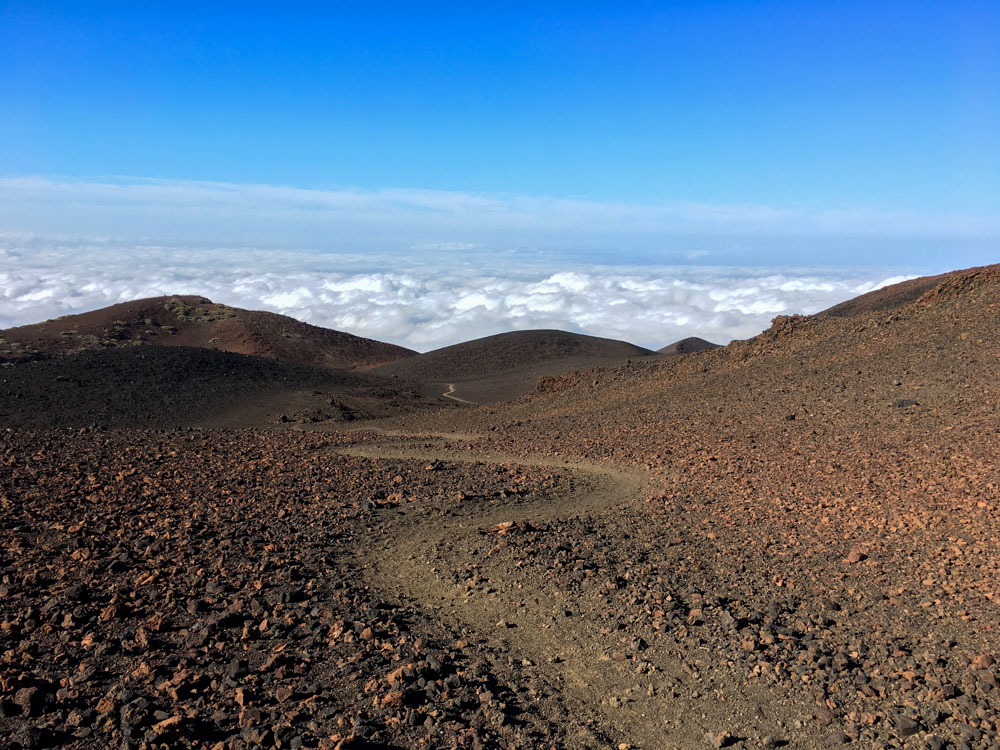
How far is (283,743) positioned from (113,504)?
18.9 ft

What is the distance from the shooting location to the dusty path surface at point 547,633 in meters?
4.82

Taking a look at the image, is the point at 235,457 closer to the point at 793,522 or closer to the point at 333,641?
the point at 333,641

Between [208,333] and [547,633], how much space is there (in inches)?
1887

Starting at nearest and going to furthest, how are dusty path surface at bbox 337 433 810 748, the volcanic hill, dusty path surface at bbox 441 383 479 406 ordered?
dusty path surface at bbox 337 433 810 748
dusty path surface at bbox 441 383 479 406
the volcanic hill

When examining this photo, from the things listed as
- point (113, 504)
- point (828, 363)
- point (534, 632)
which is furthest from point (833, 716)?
point (828, 363)

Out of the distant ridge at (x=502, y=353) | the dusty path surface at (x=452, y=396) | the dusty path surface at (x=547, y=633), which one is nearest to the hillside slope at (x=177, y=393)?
the dusty path surface at (x=452, y=396)

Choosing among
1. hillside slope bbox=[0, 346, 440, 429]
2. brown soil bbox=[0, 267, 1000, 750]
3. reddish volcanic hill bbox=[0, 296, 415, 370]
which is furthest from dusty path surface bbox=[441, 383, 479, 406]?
brown soil bbox=[0, 267, 1000, 750]

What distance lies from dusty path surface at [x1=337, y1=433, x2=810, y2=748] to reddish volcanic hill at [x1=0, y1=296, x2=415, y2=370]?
114 ft

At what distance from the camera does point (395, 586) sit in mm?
6910

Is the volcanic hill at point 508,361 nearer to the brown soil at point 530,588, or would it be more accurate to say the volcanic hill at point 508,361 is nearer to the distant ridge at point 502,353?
the distant ridge at point 502,353

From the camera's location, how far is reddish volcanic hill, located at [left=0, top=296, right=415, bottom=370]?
42656 mm

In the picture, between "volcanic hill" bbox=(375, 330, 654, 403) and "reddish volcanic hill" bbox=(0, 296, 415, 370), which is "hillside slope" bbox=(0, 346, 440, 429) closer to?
"volcanic hill" bbox=(375, 330, 654, 403)

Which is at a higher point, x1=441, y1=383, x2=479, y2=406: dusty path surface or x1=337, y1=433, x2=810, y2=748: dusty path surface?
x1=337, y1=433, x2=810, y2=748: dusty path surface

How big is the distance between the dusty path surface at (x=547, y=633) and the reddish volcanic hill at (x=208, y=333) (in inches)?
1366
